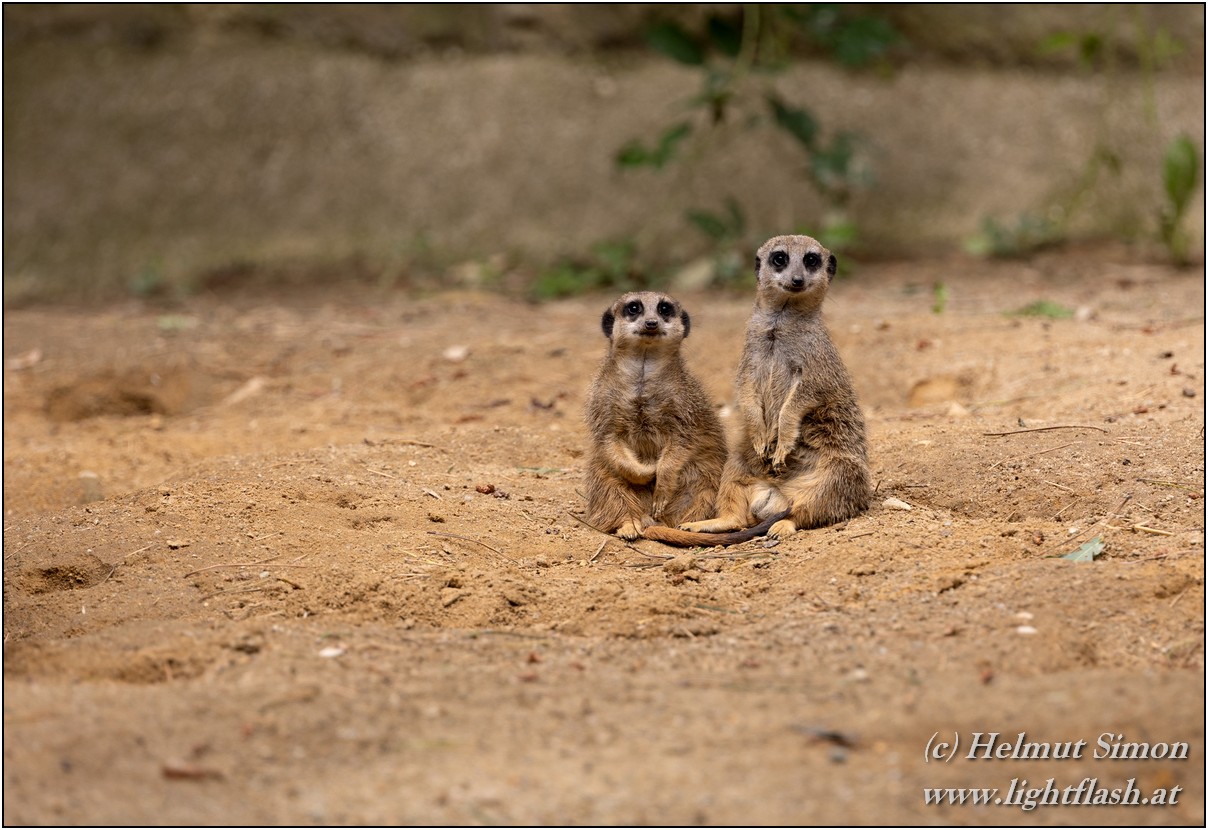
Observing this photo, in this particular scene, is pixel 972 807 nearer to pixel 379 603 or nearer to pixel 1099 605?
pixel 1099 605

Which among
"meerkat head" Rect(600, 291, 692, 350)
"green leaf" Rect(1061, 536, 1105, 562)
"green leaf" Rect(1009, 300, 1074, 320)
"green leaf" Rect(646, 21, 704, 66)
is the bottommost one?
"green leaf" Rect(1061, 536, 1105, 562)

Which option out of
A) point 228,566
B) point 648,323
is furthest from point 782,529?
point 228,566

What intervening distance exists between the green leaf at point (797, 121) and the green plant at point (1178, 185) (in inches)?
71.1

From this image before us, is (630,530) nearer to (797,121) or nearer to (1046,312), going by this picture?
(1046,312)

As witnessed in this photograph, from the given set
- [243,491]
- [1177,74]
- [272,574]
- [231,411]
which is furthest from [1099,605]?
[1177,74]

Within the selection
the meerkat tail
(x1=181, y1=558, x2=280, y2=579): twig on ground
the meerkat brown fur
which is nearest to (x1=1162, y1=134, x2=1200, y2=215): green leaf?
the meerkat brown fur

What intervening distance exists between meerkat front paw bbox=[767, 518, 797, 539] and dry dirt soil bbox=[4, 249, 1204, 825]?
9 centimetres

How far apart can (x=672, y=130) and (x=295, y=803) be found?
5.32 meters

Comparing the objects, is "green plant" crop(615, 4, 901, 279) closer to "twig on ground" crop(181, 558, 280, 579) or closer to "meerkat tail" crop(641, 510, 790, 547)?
"meerkat tail" crop(641, 510, 790, 547)

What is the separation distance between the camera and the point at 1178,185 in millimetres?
6652

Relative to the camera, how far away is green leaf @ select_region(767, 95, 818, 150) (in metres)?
6.96

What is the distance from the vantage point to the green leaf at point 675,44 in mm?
7000

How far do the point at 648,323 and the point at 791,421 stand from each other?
500mm

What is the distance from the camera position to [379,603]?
3049mm
